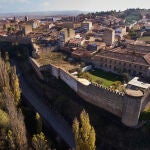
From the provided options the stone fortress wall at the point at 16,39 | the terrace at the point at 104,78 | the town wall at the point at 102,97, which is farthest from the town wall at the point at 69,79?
the stone fortress wall at the point at 16,39

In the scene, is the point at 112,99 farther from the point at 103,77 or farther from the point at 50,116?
the point at 50,116

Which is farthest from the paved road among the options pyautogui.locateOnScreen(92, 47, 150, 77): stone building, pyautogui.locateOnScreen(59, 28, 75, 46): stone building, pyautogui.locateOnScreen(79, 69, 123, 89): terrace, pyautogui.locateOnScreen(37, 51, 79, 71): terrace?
pyautogui.locateOnScreen(59, 28, 75, 46): stone building

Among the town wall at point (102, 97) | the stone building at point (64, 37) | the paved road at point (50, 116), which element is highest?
the stone building at point (64, 37)

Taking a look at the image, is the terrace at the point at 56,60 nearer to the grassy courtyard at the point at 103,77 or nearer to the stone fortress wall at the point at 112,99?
the grassy courtyard at the point at 103,77

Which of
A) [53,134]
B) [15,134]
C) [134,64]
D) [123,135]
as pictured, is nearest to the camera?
[15,134]

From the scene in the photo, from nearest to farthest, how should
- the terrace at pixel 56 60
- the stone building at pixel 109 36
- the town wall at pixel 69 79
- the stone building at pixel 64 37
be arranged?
the town wall at pixel 69 79 < the terrace at pixel 56 60 < the stone building at pixel 64 37 < the stone building at pixel 109 36

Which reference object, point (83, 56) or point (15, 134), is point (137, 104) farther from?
point (83, 56)

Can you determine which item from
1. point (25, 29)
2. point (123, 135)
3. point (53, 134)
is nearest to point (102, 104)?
point (123, 135)
